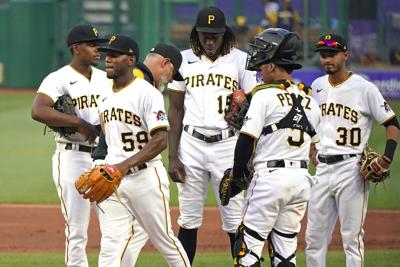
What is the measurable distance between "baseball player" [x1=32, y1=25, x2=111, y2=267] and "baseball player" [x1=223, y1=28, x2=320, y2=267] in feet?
4.94

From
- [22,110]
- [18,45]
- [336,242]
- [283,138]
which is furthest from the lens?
[18,45]

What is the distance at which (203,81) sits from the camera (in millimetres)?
8266

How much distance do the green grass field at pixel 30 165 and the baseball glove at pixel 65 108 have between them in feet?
17.2

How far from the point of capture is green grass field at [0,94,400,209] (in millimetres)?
13547

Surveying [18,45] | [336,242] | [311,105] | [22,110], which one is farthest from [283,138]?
[18,45]

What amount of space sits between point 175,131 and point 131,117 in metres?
1.38

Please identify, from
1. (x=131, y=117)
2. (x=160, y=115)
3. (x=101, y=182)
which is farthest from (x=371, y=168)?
(x=101, y=182)

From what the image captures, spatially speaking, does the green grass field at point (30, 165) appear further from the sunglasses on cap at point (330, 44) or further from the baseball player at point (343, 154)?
the sunglasses on cap at point (330, 44)

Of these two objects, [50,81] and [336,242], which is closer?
[50,81]

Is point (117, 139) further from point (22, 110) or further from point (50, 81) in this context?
point (22, 110)

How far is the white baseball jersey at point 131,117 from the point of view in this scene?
7.04 meters

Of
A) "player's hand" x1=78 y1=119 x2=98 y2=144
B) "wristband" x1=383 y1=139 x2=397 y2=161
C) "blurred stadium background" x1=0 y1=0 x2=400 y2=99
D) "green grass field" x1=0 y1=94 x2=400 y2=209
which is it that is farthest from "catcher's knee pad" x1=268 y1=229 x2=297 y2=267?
"blurred stadium background" x1=0 y1=0 x2=400 y2=99

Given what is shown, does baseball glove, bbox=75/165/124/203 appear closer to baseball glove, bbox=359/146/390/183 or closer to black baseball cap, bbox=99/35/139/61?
black baseball cap, bbox=99/35/139/61

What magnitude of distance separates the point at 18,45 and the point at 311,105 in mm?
21625
